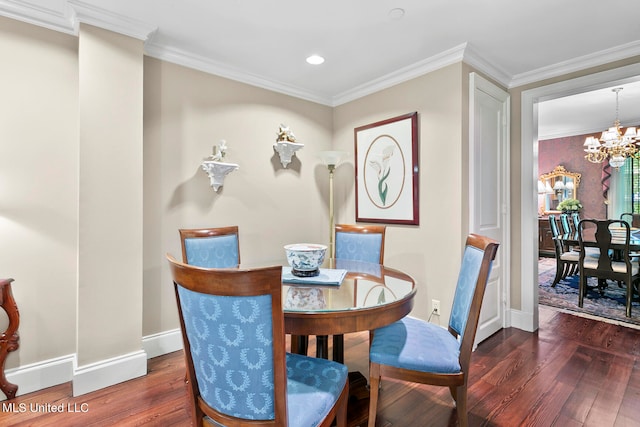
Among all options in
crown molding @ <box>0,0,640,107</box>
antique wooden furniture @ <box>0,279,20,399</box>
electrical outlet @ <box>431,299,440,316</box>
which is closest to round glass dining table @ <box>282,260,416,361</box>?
electrical outlet @ <box>431,299,440,316</box>

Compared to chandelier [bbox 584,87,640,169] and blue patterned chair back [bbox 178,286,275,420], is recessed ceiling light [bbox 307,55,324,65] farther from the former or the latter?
chandelier [bbox 584,87,640,169]

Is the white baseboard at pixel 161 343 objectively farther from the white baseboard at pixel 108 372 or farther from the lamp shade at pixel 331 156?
the lamp shade at pixel 331 156

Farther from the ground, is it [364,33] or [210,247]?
[364,33]

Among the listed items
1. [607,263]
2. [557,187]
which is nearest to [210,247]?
[607,263]

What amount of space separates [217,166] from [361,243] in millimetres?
1388

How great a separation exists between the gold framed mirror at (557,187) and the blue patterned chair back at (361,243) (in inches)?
248

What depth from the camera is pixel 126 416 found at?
1812 millimetres

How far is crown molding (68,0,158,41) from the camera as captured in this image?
6.59 ft

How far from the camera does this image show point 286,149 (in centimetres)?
326

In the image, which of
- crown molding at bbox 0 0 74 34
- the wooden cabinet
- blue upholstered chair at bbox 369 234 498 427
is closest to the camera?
blue upholstered chair at bbox 369 234 498 427

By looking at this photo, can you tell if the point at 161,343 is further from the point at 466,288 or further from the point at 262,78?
the point at 262,78

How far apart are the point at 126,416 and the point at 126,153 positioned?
5.34 ft

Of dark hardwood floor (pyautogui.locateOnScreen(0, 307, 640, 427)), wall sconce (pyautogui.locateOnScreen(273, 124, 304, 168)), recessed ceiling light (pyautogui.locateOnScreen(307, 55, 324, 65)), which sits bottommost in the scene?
dark hardwood floor (pyautogui.locateOnScreen(0, 307, 640, 427))

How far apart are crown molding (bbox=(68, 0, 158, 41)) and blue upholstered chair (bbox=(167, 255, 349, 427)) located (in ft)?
6.56
